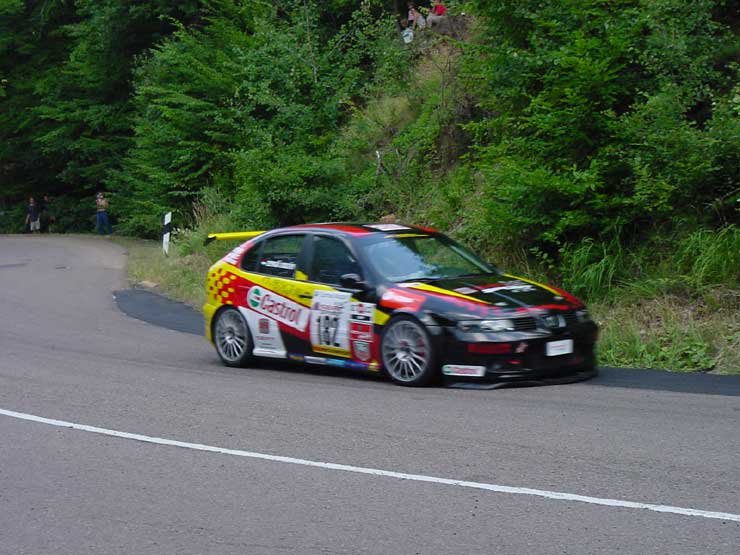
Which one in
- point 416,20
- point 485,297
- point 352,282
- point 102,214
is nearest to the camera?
point 485,297

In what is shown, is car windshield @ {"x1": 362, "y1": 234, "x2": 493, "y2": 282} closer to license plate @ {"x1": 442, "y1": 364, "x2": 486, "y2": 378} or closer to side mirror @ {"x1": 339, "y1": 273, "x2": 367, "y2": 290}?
side mirror @ {"x1": 339, "y1": 273, "x2": 367, "y2": 290}

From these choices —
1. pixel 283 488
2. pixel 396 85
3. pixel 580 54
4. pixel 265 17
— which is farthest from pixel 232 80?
pixel 283 488

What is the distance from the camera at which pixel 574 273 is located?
44.0 feet

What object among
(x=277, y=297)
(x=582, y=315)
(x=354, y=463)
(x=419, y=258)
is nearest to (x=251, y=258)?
(x=277, y=297)

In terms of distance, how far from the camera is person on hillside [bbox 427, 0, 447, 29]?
2256cm

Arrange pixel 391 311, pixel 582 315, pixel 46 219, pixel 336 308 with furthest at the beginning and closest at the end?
1. pixel 46 219
2. pixel 336 308
3. pixel 582 315
4. pixel 391 311

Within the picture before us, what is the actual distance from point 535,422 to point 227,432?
2.41 metres

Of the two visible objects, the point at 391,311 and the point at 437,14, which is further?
the point at 437,14

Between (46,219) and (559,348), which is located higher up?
(46,219)

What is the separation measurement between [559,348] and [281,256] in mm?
3411

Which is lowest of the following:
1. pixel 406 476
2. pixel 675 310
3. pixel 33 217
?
pixel 406 476

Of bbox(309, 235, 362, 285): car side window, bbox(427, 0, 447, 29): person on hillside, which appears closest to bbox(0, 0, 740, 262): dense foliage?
bbox(427, 0, 447, 29): person on hillside

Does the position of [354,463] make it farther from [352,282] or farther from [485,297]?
[352,282]

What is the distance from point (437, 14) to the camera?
23.5 meters
